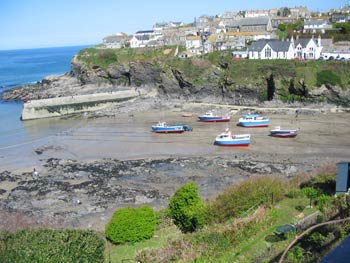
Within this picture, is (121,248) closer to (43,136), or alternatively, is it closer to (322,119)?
(43,136)

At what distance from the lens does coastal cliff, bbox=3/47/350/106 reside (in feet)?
140

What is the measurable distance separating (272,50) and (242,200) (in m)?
41.1

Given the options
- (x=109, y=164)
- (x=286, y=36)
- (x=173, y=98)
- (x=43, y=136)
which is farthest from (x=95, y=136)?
(x=286, y=36)

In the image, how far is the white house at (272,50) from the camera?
5050 cm

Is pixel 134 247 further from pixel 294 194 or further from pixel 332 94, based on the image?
pixel 332 94

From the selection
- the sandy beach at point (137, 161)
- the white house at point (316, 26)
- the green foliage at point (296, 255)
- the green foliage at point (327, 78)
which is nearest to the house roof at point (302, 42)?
the green foliage at point (327, 78)

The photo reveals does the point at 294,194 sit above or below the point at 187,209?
above

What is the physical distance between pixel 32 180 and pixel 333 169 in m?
17.3

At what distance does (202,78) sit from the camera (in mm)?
48938

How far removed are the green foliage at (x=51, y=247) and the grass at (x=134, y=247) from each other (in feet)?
3.45

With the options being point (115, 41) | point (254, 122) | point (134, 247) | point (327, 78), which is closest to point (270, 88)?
point (327, 78)

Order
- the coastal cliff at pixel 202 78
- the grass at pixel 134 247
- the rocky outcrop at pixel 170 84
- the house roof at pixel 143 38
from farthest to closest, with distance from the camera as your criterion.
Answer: the house roof at pixel 143 38 < the rocky outcrop at pixel 170 84 < the coastal cliff at pixel 202 78 < the grass at pixel 134 247

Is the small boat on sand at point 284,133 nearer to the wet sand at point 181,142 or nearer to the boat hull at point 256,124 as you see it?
the wet sand at point 181,142

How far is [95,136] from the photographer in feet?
115
